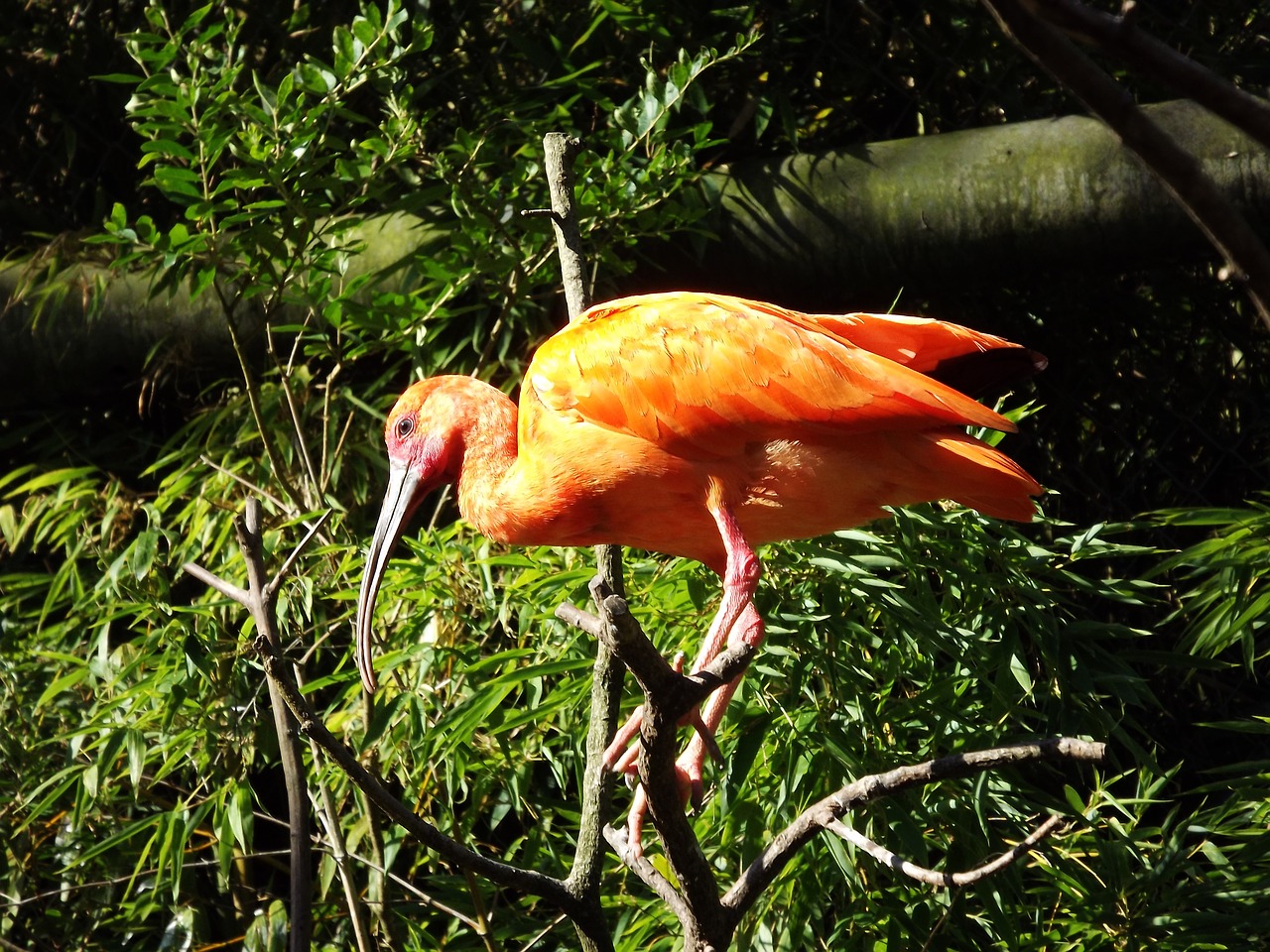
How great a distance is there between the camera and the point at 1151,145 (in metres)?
0.56

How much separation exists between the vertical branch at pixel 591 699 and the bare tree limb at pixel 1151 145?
108 centimetres

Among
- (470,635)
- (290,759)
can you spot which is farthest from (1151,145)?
(470,635)

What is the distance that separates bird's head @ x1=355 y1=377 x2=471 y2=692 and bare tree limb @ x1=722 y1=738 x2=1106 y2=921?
805mm

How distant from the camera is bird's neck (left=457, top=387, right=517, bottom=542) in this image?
1.95 m

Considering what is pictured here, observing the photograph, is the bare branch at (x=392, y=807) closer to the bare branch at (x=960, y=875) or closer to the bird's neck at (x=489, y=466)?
the bare branch at (x=960, y=875)

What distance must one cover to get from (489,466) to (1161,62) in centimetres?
155

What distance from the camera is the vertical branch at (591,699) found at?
70.8 inches

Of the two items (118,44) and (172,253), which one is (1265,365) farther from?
(118,44)

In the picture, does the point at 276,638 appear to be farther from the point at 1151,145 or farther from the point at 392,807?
the point at 1151,145

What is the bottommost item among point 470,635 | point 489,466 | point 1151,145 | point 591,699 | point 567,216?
point 470,635

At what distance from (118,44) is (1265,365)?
2956 millimetres

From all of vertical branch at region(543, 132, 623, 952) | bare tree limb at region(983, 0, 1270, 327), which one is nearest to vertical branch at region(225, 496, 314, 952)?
vertical branch at region(543, 132, 623, 952)

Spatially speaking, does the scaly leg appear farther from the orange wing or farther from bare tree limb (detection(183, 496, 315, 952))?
bare tree limb (detection(183, 496, 315, 952))

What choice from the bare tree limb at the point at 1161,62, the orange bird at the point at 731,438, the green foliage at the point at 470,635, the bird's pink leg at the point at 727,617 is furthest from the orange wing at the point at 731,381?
the bare tree limb at the point at 1161,62
